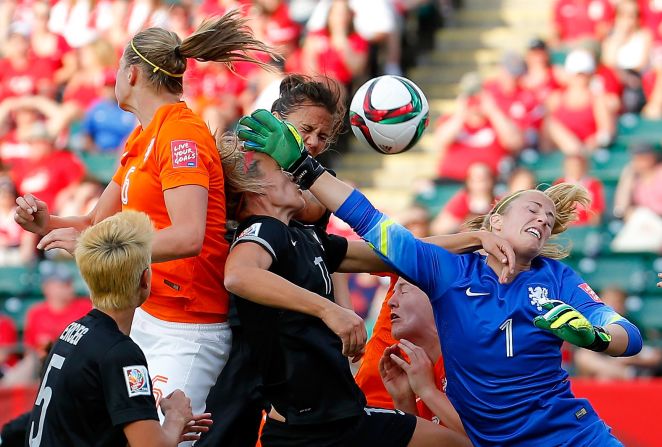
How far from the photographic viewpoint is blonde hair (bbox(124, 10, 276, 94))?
4.61m

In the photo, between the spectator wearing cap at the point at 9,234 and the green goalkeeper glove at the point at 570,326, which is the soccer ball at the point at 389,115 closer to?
the green goalkeeper glove at the point at 570,326

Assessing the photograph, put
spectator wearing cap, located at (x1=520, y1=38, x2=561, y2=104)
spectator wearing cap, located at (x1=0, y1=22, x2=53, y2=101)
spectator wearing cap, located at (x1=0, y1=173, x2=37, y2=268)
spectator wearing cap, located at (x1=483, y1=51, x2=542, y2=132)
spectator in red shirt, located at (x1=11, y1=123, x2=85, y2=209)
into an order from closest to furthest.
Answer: spectator wearing cap, located at (x1=483, y1=51, x2=542, y2=132), spectator wearing cap, located at (x1=520, y1=38, x2=561, y2=104), spectator wearing cap, located at (x1=0, y1=173, x2=37, y2=268), spectator in red shirt, located at (x1=11, y1=123, x2=85, y2=209), spectator wearing cap, located at (x1=0, y1=22, x2=53, y2=101)

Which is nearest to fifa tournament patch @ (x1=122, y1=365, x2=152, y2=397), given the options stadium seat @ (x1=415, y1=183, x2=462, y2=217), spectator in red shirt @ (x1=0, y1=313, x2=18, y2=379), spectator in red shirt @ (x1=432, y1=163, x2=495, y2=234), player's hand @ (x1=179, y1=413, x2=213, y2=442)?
player's hand @ (x1=179, y1=413, x2=213, y2=442)

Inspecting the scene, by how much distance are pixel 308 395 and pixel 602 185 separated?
6.23 m

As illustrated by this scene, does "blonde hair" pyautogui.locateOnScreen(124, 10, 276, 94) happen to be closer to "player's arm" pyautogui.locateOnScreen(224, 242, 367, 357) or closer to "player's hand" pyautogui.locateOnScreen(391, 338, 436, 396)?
"player's arm" pyautogui.locateOnScreen(224, 242, 367, 357)

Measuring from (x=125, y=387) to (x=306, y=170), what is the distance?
118cm

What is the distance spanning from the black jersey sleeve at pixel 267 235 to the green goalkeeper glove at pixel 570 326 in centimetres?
98

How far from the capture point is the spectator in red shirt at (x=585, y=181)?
9.79 metres

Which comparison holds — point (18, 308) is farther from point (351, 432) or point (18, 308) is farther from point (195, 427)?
point (195, 427)

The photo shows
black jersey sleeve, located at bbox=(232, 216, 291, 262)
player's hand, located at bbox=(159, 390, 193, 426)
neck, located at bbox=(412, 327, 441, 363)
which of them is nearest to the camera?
player's hand, located at bbox=(159, 390, 193, 426)

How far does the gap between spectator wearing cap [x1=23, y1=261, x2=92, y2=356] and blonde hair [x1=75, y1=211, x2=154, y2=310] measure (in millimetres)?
6507

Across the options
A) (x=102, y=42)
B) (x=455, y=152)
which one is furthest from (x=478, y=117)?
(x=102, y=42)

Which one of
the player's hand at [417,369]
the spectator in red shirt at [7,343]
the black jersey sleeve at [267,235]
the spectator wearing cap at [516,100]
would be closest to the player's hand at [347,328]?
the black jersey sleeve at [267,235]

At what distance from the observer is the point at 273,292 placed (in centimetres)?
417
